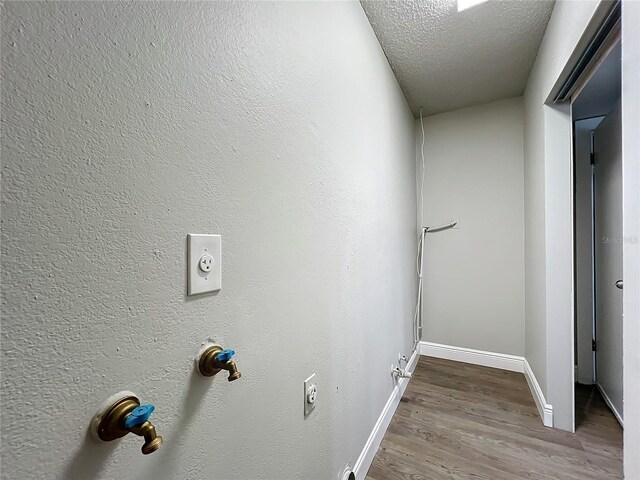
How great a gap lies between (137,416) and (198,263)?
264 millimetres

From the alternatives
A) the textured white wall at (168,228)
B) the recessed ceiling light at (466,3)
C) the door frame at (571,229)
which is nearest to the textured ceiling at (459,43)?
the recessed ceiling light at (466,3)

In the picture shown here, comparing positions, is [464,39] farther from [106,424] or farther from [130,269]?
[106,424]

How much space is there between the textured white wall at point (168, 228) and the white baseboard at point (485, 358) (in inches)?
73.4

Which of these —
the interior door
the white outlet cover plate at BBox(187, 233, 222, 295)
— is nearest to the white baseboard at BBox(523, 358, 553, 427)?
the interior door

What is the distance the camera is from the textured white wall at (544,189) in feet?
4.49

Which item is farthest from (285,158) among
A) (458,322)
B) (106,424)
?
(458,322)

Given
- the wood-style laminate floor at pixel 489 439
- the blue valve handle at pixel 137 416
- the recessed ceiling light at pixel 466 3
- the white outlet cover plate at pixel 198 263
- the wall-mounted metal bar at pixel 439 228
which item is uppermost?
the recessed ceiling light at pixel 466 3

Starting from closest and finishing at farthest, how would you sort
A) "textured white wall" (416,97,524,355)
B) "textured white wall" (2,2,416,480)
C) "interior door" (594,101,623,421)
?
"textured white wall" (2,2,416,480) < "interior door" (594,101,623,421) < "textured white wall" (416,97,524,355)

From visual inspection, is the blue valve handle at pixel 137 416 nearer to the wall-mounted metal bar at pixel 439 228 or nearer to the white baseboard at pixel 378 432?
the white baseboard at pixel 378 432

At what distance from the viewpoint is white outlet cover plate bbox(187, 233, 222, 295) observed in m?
0.55

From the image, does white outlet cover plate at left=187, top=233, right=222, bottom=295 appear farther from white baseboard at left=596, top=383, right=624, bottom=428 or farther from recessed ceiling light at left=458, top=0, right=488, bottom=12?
white baseboard at left=596, top=383, right=624, bottom=428

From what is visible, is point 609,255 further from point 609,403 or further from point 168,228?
point 168,228

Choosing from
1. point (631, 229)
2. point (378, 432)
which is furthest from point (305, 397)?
point (631, 229)

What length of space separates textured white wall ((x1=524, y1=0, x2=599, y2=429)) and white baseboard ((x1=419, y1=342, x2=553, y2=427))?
0.14 m
